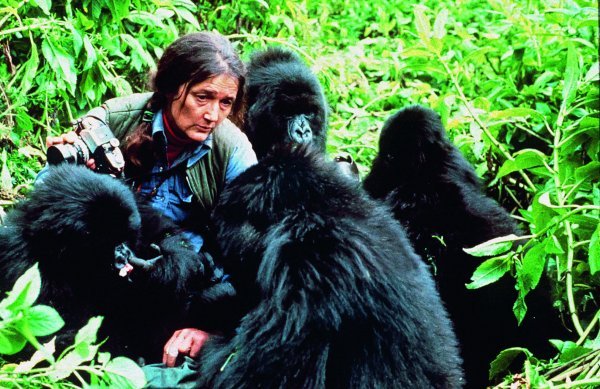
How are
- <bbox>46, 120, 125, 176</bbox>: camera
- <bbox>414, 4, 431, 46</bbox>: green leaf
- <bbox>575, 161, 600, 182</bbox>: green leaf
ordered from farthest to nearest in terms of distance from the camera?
1. <bbox>414, 4, 431, 46</bbox>: green leaf
2. <bbox>46, 120, 125, 176</bbox>: camera
3. <bbox>575, 161, 600, 182</bbox>: green leaf

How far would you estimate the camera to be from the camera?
3.52 metres

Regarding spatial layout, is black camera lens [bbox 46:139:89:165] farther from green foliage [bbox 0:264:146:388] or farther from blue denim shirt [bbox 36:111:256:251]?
green foliage [bbox 0:264:146:388]

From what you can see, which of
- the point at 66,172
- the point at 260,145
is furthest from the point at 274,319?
the point at 260,145

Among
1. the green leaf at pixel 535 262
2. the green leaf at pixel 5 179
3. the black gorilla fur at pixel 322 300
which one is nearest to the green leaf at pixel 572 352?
the green leaf at pixel 535 262

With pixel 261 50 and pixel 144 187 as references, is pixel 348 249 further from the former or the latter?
pixel 261 50

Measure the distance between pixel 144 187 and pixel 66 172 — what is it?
81 cm

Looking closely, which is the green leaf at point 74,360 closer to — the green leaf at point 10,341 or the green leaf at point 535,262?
the green leaf at point 10,341

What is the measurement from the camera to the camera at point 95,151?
3518 mm

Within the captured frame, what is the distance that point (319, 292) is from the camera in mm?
2633

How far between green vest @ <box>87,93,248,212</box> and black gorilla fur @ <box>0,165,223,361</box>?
2.00 ft

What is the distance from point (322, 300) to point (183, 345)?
88cm

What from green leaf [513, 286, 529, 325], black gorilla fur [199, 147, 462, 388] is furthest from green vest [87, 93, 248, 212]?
green leaf [513, 286, 529, 325]

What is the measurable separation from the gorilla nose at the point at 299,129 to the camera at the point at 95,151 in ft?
4.55

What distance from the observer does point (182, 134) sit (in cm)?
396
